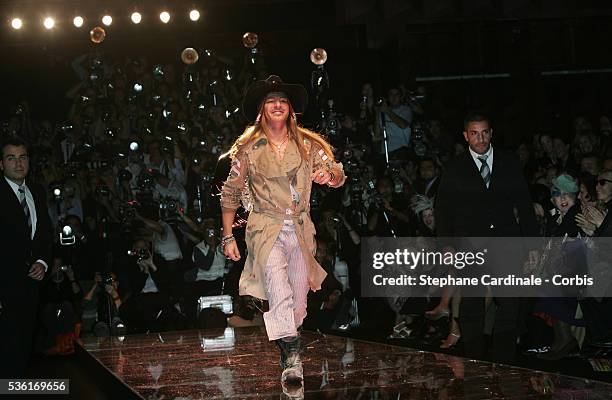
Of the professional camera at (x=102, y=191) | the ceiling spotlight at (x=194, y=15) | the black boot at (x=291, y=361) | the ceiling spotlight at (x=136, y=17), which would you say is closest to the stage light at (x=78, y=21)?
the ceiling spotlight at (x=136, y=17)

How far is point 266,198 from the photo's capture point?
532cm

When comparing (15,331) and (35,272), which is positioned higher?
(35,272)

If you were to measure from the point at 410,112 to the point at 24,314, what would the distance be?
5949 millimetres

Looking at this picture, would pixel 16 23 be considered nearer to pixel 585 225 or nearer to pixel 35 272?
pixel 35 272

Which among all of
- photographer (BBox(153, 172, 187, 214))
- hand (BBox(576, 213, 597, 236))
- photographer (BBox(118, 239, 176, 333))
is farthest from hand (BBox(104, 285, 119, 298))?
hand (BBox(576, 213, 597, 236))

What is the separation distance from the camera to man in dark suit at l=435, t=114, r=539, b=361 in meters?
6.24

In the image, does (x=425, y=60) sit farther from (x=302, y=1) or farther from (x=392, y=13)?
(x=302, y=1)

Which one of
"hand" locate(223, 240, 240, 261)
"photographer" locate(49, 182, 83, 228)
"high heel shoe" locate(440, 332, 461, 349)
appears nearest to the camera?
"hand" locate(223, 240, 240, 261)

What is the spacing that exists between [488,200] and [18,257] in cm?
274

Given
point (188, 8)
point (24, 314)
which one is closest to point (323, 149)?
point (24, 314)

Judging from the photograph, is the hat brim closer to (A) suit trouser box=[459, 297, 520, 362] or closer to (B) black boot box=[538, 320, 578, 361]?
(A) suit trouser box=[459, 297, 520, 362]

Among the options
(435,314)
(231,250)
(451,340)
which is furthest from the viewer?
(435,314)

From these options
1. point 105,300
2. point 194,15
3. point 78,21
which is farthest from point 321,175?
point 78,21

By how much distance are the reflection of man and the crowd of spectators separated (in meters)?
0.01
